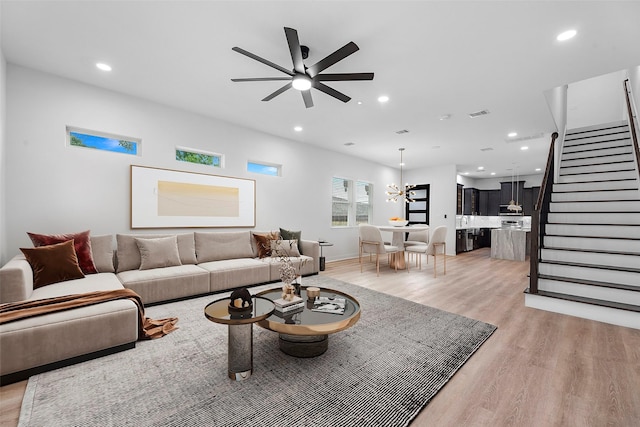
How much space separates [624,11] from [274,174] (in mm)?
5031

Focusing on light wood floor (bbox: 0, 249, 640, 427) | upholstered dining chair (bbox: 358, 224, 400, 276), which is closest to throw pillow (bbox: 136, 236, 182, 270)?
light wood floor (bbox: 0, 249, 640, 427)

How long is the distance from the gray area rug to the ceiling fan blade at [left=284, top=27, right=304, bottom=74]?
2555 mm

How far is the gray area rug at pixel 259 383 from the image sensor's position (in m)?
1.51

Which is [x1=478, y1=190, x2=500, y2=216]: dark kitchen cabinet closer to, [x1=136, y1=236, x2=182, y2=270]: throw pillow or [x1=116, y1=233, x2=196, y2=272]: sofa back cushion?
[x1=136, y1=236, x2=182, y2=270]: throw pillow

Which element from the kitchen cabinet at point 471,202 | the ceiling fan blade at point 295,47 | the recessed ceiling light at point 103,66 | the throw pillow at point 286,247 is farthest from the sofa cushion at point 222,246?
Answer: the kitchen cabinet at point 471,202

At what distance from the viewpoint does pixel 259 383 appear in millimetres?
1798

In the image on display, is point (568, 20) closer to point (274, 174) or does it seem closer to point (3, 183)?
point (274, 174)

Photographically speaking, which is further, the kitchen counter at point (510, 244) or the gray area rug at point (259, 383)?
the kitchen counter at point (510, 244)

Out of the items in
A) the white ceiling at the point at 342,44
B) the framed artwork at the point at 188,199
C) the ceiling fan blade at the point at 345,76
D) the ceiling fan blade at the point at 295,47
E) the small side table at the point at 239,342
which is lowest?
the small side table at the point at 239,342

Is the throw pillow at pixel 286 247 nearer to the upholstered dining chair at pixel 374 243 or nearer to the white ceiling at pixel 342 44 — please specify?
the upholstered dining chair at pixel 374 243

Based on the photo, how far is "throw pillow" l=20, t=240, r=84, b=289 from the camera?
104 inches

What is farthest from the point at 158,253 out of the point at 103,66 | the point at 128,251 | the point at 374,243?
the point at 374,243

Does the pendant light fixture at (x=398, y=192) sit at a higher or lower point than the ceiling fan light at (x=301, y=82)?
lower

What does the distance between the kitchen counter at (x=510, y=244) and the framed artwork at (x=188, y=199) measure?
266 inches
